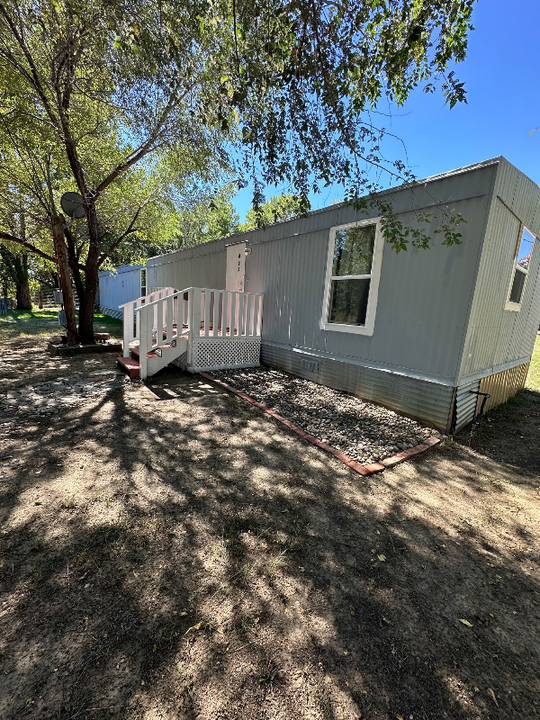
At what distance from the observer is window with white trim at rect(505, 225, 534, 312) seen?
4.47m

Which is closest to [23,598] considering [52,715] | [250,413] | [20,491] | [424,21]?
[52,715]

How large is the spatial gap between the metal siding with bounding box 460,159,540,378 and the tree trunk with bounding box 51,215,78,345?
8036 mm

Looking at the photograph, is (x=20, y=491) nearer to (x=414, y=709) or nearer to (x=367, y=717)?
(x=367, y=717)

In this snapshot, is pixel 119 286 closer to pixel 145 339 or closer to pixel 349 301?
pixel 145 339

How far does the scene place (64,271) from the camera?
7445mm

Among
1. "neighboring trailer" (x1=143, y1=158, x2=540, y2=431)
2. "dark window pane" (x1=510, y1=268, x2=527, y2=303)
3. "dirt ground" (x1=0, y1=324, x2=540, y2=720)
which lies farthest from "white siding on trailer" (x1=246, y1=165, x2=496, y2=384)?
"dark window pane" (x1=510, y1=268, x2=527, y2=303)

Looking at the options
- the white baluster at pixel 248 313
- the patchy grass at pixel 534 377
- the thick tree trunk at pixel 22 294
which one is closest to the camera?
the white baluster at pixel 248 313

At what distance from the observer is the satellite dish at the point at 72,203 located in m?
6.55

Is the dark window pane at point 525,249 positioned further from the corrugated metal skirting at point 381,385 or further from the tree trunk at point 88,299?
the tree trunk at point 88,299

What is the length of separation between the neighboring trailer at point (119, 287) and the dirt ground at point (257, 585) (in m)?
12.3

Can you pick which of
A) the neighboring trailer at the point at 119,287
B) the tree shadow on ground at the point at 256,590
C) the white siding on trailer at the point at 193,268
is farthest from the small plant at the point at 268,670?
the neighboring trailer at the point at 119,287

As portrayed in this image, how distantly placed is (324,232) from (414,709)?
17.4ft

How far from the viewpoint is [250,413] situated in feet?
13.7

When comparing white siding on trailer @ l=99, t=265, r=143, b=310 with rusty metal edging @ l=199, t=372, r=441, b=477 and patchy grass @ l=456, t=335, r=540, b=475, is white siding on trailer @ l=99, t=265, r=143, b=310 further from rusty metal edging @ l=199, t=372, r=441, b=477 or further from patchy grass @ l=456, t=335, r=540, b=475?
patchy grass @ l=456, t=335, r=540, b=475
